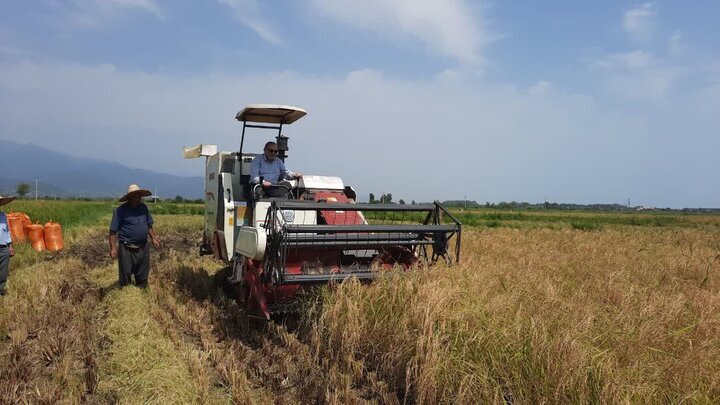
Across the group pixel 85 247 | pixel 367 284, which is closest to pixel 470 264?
pixel 367 284

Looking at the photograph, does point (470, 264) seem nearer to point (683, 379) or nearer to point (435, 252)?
point (435, 252)

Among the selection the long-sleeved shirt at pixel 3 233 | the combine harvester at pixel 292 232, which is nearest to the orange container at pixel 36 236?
the long-sleeved shirt at pixel 3 233

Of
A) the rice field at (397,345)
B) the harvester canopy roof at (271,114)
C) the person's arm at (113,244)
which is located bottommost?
the rice field at (397,345)

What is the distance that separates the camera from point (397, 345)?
4129 millimetres

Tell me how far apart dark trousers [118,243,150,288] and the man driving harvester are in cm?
198

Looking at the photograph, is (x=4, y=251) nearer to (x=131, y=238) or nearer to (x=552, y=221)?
(x=131, y=238)

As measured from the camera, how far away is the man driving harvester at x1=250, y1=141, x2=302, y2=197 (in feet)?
22.2

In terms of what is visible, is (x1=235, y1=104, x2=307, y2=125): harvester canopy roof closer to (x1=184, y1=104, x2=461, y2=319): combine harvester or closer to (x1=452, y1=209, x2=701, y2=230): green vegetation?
(x1=184, y1=104, x2=461, y2=319): combine harvester

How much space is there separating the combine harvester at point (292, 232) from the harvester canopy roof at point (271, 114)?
0.05 ft

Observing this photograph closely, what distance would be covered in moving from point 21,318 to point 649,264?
846 cm

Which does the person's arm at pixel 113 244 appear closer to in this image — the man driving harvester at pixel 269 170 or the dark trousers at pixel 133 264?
the dark trousers at pixel 133 264

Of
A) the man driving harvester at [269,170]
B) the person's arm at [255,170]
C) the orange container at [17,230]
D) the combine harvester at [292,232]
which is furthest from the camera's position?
the orange container at [17,230]

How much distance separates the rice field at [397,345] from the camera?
10.5 ft

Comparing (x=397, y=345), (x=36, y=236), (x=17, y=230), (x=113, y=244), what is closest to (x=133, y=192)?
(x=113, y=244)
